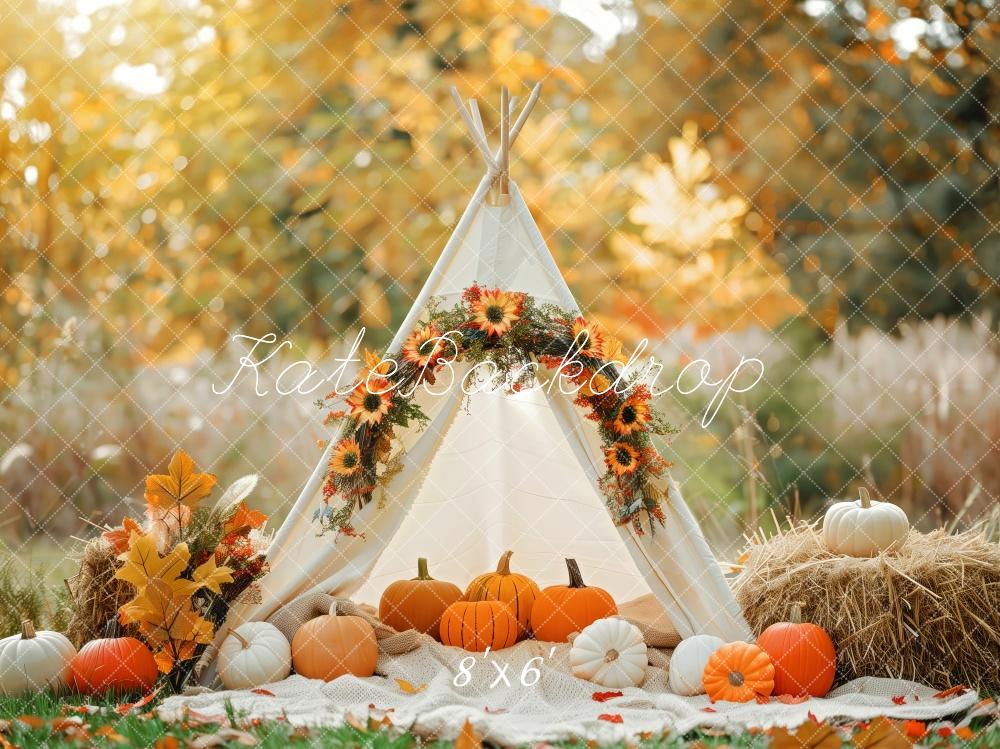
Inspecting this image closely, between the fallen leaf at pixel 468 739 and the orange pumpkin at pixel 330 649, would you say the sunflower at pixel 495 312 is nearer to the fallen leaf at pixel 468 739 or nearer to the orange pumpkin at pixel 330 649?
the orange pumpkin at pixel 330 649

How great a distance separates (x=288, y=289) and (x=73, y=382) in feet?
4.75

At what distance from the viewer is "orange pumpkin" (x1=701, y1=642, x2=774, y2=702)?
333 cm

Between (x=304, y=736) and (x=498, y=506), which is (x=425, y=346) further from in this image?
(x=304, y=736)

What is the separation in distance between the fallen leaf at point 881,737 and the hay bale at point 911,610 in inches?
21.9

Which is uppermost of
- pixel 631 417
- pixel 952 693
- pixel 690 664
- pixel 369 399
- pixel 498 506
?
pixel 369 399

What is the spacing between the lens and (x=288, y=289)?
669cm

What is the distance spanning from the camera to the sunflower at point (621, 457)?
12.0ft

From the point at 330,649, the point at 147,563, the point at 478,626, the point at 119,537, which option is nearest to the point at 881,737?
the point at 478,626

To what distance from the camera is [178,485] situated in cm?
362

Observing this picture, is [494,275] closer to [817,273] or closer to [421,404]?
[421,404]

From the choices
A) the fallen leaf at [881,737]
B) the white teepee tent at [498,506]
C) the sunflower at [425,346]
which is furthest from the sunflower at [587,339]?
the fallen leaf at [881,737]

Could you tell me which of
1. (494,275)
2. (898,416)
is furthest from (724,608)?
(898,416)

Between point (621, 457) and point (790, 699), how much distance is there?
3.10ft

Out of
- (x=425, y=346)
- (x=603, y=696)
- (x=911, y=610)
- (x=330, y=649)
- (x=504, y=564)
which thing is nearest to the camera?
(x=603, y=696)
